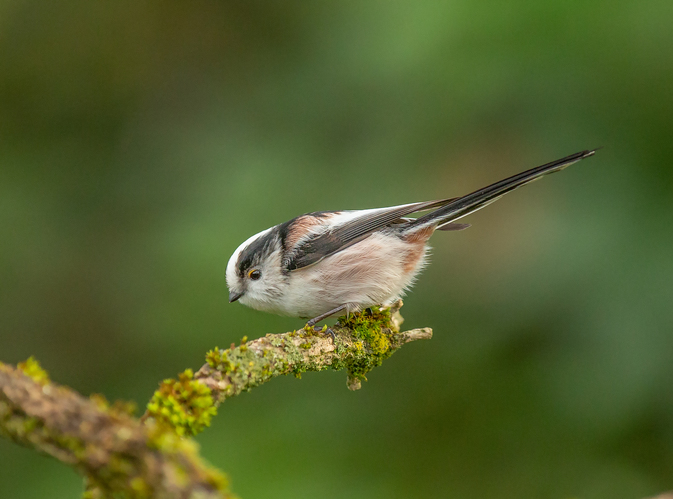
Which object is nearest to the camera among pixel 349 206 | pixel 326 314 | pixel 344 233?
pixel 326 314

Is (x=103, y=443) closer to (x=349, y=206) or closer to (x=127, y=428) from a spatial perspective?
(x=127, y=428)

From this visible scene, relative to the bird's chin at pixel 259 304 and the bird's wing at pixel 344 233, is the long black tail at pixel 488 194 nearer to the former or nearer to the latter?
the bird's wing at pixel 344 233

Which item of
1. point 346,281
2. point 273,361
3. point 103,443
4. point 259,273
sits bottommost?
point 103,443

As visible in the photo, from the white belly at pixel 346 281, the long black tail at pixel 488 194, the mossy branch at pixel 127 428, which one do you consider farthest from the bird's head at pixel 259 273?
the mossy branch at pixel 127 428

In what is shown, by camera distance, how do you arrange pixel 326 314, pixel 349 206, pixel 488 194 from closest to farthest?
pixel 488 194, pixel 326 314, pixel 349 206

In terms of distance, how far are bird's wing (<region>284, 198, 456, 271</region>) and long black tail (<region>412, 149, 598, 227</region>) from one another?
0.24ft

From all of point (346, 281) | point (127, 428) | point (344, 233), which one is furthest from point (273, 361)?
point (344, 233)

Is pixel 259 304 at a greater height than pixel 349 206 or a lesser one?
lesser

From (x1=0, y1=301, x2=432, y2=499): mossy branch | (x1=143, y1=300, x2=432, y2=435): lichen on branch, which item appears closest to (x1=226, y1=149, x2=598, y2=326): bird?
(x1=143, y1=300, x2=432, y2=435): lichen on branch

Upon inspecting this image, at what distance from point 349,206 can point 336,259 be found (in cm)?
125

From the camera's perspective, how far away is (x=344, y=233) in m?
4.11

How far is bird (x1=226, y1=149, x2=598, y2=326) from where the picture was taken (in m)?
3.91

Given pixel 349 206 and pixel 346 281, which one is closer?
pixel 346 281

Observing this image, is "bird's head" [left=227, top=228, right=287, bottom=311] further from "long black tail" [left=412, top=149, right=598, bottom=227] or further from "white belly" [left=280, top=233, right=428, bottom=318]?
"long black tail" [left=412, top=149, right=598, bottom=227]
